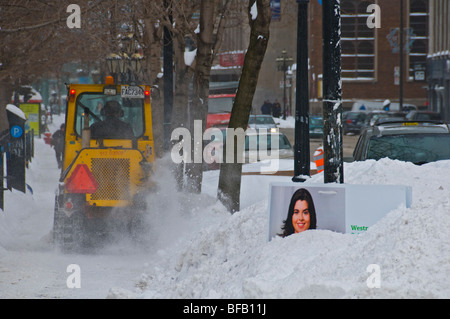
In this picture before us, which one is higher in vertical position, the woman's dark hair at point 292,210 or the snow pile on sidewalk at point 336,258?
the woman's dark hair at point 292,210

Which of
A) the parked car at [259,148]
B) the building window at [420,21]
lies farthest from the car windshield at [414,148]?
the building window at [420,21]

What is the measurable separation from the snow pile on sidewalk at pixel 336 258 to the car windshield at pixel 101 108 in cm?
408

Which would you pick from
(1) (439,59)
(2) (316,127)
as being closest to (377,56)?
(1) (439,59)

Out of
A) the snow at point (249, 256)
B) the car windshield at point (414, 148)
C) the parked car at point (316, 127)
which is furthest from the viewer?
the parked car at point (316, 127)

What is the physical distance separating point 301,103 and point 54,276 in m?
A: 4.26

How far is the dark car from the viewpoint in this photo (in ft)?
40.4

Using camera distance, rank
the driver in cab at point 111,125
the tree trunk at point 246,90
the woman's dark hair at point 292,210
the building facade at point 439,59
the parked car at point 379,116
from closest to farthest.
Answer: the woman's dark hair at point 292,210
the driver in cab at point 111,125
the tree trunk at point 246,90
the parked car at point 379,116
the building facade at point 439,59

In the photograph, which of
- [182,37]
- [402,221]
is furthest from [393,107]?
[402,221]

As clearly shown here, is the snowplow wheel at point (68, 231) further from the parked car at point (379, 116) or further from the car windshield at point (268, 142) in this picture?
the parked car at point (379, 116)

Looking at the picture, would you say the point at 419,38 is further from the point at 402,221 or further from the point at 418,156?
the point at 402,221

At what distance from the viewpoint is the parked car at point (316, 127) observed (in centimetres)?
4641

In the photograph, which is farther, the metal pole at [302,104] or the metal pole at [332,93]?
the metal pole at [302,104]

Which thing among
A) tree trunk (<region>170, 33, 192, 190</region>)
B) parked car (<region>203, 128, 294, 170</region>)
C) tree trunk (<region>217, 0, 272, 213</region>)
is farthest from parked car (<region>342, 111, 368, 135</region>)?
tree trunk (<region>217, 0, 272, 213</region>)

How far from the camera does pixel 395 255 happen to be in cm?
661
